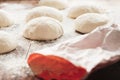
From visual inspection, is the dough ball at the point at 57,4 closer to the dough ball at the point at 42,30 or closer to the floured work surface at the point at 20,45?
the floured work surface at the point at 20,45

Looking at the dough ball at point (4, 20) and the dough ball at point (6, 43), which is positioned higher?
the dough ball at point (6, 43)

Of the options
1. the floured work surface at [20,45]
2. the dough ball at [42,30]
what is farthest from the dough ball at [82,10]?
the dough ball at [42,30]

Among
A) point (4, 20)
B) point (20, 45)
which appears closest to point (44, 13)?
point (4, 20)

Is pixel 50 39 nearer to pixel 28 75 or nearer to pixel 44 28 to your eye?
pixel 44 28

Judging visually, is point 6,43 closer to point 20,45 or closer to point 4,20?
point 20,45

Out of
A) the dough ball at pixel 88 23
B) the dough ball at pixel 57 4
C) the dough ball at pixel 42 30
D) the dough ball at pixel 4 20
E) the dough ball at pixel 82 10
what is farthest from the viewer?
the dough ball at pixel 57 4

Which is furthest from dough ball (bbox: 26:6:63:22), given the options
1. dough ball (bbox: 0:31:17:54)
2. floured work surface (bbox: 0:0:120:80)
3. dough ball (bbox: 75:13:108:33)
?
dough ball (bbox: 0:31:17:54)
